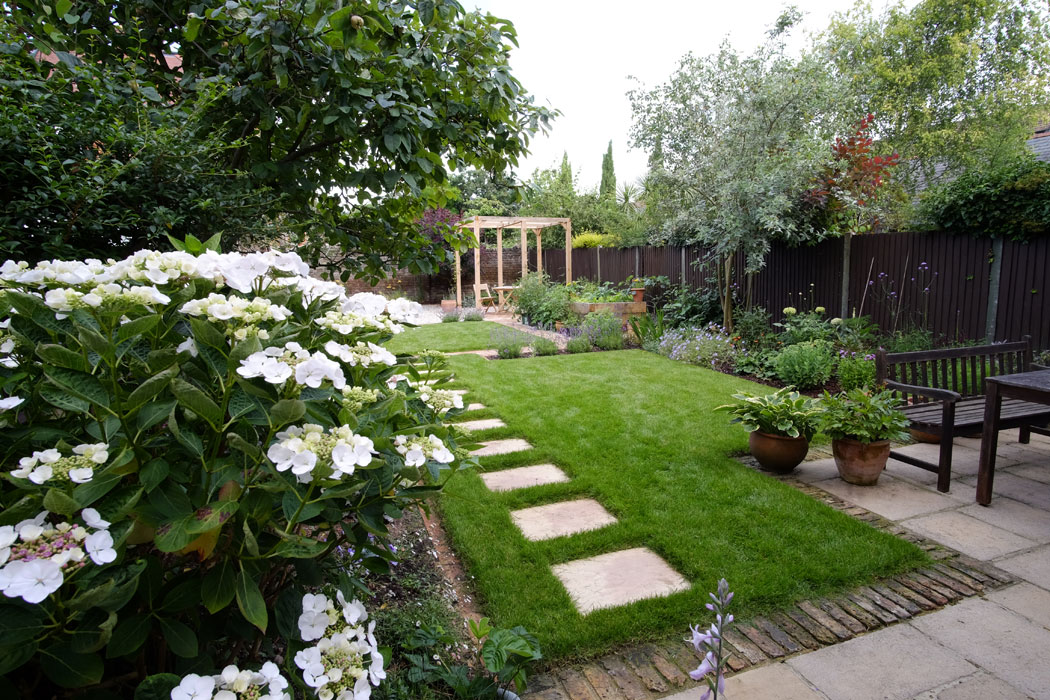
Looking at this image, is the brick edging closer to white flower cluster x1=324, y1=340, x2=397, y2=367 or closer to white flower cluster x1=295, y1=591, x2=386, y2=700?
white flower cluster x1=295, y1=591, x2=386, y2=700

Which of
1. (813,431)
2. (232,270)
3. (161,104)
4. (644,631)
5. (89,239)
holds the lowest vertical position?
(644,631)

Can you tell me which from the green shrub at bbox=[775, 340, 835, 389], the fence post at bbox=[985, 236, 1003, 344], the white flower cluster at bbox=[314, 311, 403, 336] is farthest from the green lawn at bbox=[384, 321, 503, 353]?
the white flower cluster at bbox=[314, 311, 403, 336]

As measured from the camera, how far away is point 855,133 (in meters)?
6.92

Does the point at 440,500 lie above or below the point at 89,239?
below

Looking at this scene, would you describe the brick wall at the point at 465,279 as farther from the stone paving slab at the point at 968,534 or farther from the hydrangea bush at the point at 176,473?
the hydrangea bush at the point at 176,473

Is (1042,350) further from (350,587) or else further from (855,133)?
(350,587)

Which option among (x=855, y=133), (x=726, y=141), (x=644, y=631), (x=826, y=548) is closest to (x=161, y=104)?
(x=644, y=631)

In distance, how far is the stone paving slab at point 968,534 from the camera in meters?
2.54

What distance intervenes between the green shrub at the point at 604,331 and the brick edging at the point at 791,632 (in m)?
5.46

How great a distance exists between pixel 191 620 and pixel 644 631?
156 cm

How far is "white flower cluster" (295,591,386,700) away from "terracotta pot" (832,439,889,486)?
10.4ft

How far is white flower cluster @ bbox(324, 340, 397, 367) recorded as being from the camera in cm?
97

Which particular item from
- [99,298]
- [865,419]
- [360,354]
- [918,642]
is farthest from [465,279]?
[99,298]

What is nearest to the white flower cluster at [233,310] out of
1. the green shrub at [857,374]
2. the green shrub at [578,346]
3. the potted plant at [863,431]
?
the potted plant at [863,431]
